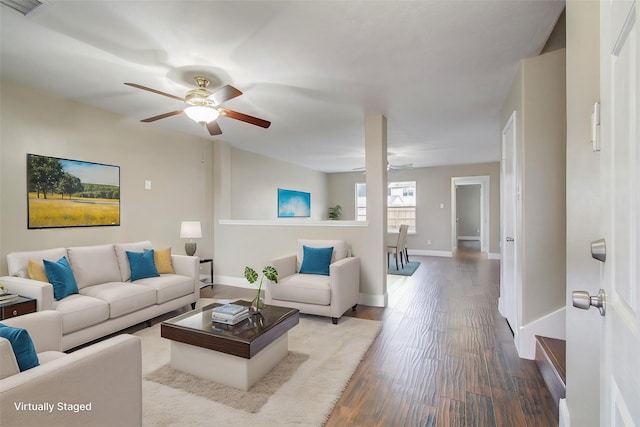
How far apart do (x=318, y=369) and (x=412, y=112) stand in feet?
10.7

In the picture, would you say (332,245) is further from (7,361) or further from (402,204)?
(402,204)

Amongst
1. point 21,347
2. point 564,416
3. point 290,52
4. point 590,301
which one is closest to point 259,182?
point 290,52

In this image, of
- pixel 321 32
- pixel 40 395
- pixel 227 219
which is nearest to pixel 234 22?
pixel 321 32

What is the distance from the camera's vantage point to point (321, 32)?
2178 millimetres

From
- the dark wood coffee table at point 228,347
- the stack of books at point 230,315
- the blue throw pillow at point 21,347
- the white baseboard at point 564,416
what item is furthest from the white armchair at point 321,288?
the blue throw pillow at point 21,347

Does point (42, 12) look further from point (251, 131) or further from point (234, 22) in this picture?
point (251, 131)

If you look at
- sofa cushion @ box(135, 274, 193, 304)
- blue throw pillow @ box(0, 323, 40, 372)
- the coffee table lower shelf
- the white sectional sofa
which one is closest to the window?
sofa cushion @ box(135, 274, 193, 304)

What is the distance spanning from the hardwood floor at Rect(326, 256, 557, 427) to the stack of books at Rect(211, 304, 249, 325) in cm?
97

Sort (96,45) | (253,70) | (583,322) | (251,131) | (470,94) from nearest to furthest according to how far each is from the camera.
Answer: (583,322), (96,45), (253,70), (470,94), (251,131)

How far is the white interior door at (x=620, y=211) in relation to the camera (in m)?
0.56

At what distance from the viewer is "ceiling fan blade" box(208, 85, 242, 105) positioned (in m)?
2.42

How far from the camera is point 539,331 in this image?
2.49 metres

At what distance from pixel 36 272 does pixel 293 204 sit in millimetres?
5725

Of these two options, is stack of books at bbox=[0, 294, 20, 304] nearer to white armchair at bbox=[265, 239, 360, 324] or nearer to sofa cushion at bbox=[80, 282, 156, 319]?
sofa cushion at bbox=[80, 282, 156, 319]
